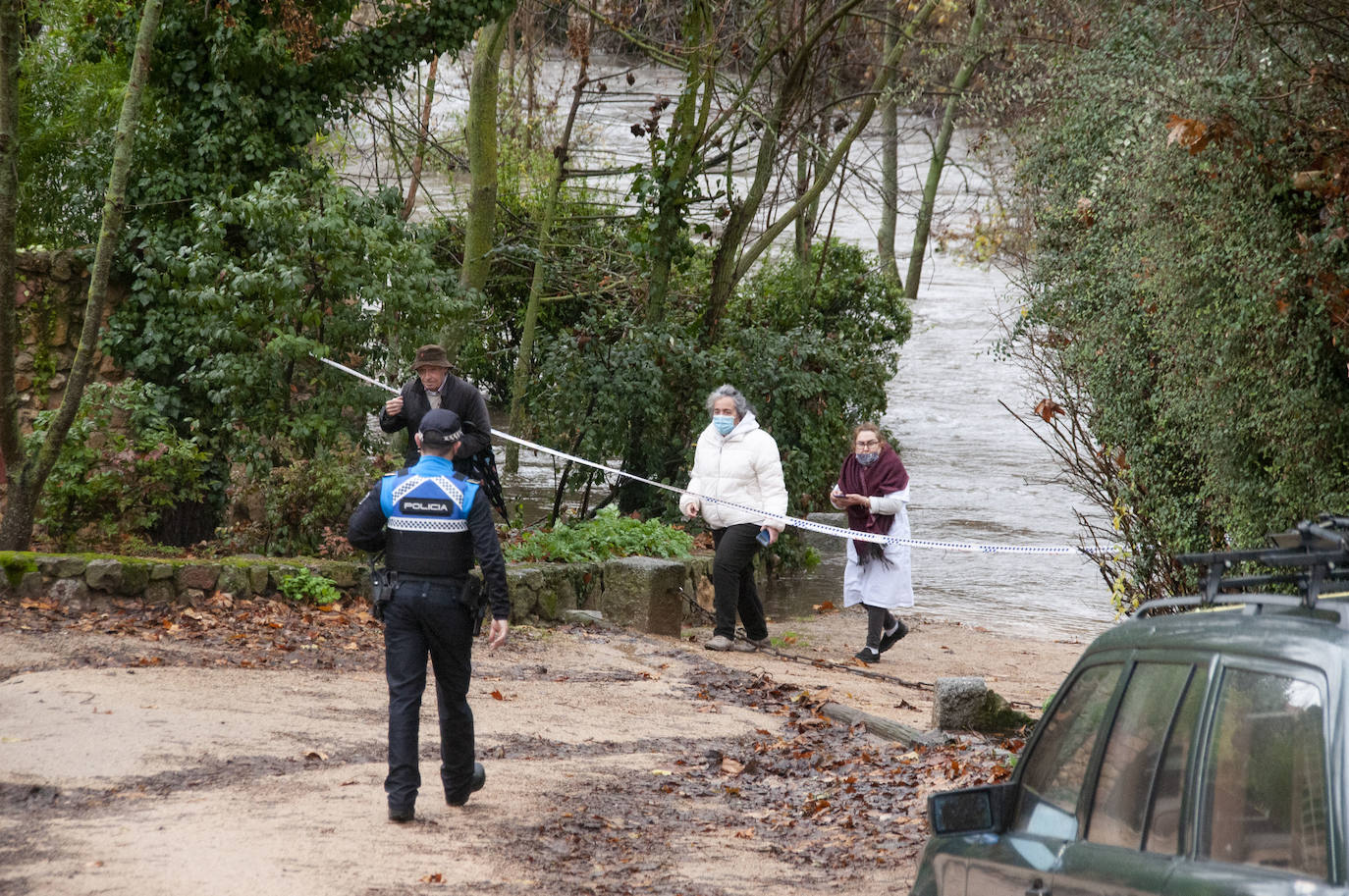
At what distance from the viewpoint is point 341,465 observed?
35.8 feet

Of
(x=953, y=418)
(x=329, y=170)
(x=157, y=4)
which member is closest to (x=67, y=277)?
(x=329, y=170)

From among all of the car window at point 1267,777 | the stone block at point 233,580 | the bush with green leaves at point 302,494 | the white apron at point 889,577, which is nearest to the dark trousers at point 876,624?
the white apron at point 889,577

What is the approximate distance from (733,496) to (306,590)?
127 inches

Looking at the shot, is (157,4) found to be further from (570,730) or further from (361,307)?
(570,730)

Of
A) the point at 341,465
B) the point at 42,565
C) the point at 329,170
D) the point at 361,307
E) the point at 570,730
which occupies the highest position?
the point at 329,170

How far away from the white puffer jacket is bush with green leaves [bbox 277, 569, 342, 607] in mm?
2694

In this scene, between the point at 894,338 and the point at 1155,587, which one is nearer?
the point at 1155,587

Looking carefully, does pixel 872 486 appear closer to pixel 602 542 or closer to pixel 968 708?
pixel 602 542

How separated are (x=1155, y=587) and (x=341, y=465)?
5940 mm

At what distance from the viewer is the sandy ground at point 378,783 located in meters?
5.50

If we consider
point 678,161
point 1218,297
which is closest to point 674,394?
point 678,161

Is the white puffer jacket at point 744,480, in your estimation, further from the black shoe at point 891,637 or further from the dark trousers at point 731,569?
the black shoe at point 891,637

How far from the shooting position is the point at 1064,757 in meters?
3.50

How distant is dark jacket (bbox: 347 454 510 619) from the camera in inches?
246
